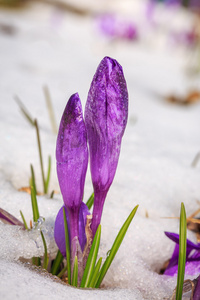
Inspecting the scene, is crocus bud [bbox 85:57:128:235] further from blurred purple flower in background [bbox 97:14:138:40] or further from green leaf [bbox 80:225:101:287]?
blurred purple flower in background [bbox 97:14:138:40]

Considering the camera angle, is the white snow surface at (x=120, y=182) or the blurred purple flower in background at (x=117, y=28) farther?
the blurred purple flower in background at (x=117, y=28)

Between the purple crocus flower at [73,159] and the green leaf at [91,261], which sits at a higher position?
the purple crocus flower at [73,159]

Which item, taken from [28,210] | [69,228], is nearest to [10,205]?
[28,210]

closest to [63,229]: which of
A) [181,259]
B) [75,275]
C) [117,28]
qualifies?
[75,275]

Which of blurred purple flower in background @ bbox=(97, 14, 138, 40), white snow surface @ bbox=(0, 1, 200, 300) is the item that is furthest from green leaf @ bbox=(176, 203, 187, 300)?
blurred purple flower in background @ bbox=(97, 14, 138, 40)

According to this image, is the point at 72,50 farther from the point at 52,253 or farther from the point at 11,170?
the point at 52,253

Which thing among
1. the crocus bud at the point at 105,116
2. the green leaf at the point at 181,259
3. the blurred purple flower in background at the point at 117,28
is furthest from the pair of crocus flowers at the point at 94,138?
the blurred purple flower in background at the point at 117,28

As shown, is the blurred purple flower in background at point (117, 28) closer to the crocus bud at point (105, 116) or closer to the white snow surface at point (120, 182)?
the white snow surface at point (120, 182)
